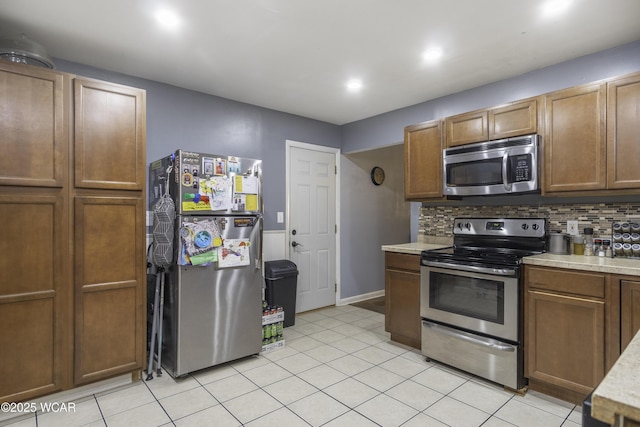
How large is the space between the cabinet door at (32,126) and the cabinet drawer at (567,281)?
10.5ft

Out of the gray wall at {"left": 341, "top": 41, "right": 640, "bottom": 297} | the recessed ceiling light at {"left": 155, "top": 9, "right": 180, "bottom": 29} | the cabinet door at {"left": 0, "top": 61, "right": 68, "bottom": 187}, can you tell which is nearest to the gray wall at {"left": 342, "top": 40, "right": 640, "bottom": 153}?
the gray wall at {"left": 341, "top": 41, "right": 640, "bottom": 297}

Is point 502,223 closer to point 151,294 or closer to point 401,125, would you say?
point 401,125

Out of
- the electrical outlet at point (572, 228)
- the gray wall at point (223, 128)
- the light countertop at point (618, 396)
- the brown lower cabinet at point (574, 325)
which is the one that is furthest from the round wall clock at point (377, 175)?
the light countertop at point (618, 396)

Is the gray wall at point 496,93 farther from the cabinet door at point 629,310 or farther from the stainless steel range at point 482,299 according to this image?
the cabinet door at point 629,310

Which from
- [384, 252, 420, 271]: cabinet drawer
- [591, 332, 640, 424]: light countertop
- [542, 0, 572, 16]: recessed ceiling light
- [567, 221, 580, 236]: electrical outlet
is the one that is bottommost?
[384, 252, 420, 271]: cabinet drawer

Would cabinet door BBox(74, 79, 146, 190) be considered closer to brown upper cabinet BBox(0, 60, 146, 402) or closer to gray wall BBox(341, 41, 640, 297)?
brown upper cabinet BBox(0, 60, 146, 402)

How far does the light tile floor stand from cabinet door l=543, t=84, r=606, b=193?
1.50 meters

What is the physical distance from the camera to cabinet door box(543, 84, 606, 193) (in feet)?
7.73

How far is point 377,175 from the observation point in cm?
524

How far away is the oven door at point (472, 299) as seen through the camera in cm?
243

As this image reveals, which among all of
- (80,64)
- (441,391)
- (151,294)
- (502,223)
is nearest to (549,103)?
(502,223)

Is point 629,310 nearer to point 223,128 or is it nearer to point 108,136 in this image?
point 108,136

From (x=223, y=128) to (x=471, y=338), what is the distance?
303 centimetres

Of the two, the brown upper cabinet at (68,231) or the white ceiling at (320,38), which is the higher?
the white ceiling at (320,38)
